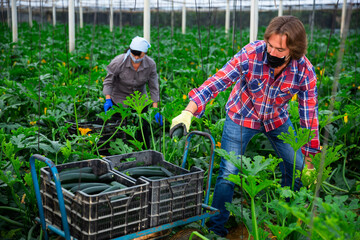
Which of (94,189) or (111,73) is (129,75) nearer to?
(111,73)

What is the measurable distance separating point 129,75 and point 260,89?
6.88 ft

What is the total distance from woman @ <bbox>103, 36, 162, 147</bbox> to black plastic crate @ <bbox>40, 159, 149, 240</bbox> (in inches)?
80.4

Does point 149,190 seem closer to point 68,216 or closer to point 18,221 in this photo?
point 68,216

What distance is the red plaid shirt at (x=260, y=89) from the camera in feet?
8.71

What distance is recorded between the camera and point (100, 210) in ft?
6.84

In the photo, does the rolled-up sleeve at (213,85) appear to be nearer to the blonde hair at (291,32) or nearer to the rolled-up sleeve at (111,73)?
the blonde hair at (291,32)

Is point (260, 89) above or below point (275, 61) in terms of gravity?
below

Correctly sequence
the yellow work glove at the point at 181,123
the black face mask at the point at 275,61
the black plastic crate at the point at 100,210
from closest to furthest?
the black plastic crate at the point at 100,210, the yellow work glove at the point at 181,123, the black face mask at the point at 275,61

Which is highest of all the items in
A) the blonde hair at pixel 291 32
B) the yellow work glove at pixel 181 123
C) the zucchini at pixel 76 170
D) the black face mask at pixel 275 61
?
the blonde hair at pixel 291 32

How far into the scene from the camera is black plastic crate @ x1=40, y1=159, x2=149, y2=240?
2.06 metres

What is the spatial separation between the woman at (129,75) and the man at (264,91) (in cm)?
171

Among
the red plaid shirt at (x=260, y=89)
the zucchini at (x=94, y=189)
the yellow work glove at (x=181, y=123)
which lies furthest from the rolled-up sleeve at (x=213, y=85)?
the zucchini at (x=94, y=189)

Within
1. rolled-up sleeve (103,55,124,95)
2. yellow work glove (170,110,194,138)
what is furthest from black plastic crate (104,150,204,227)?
rolled-up sleeve (103,55,124,95)

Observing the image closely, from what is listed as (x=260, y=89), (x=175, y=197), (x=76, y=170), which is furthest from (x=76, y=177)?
(x=260, y=89)
